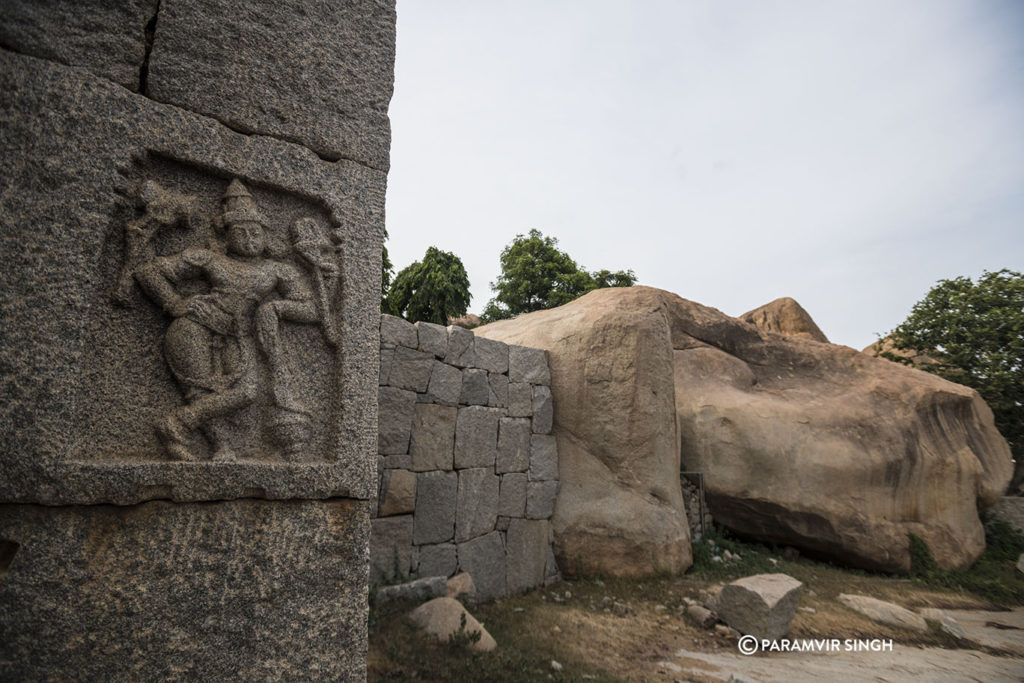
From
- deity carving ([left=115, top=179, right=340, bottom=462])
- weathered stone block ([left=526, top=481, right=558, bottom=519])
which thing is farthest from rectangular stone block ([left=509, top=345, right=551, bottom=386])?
deity carving ([left=115, top=179, right=340, bottom=462])

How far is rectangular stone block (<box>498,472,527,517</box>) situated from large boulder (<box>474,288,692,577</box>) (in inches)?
20.2

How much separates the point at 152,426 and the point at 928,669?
519 centimetres

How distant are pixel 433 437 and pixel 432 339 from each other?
864mm

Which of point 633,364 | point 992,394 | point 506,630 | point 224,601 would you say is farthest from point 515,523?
point 992,394

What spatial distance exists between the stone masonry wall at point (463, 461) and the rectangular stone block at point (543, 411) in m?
0.01

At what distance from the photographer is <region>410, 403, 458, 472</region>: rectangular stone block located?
4680 millimetres

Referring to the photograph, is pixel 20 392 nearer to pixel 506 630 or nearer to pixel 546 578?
pixel 506 630

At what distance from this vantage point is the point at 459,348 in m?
5.15

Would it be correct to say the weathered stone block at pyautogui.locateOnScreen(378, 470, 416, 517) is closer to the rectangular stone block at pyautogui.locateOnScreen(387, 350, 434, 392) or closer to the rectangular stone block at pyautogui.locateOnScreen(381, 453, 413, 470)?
the rectangular stone block at pyautogui.locateOnScreen(381, 453, 413, 470)

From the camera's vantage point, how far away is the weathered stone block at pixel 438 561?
454cm

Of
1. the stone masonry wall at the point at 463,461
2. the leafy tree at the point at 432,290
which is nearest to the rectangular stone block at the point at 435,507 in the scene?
the stone masonry wall at the point at 463,461

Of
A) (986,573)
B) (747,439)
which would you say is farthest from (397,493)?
(986,573)

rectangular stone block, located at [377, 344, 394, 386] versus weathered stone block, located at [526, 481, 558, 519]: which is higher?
rectangular stone block, located at [377, 344, 394, 386]

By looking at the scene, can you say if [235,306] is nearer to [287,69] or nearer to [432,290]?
[287,69]
